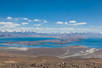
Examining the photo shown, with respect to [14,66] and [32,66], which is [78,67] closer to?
[32,66]

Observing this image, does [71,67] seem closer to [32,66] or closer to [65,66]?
[65,66]

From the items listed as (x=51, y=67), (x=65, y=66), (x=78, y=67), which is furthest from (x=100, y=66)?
(x=51, y=67)

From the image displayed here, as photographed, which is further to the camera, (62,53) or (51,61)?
(62,53)

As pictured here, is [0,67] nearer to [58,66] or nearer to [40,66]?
[40,66]

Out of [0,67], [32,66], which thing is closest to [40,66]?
[32,66]

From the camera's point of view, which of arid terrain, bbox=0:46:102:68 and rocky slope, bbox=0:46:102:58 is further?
rocky slope, bbox=0:46:102:58

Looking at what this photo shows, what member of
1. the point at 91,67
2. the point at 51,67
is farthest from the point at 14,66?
the point at 91,67

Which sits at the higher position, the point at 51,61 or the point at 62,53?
the point at 51,61

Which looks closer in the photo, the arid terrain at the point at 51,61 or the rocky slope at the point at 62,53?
the arid terrain at the point at 51,61
